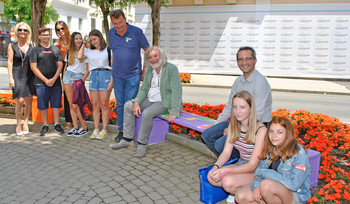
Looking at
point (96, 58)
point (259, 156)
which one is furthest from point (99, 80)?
point (259, 156)

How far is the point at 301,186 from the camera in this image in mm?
3260

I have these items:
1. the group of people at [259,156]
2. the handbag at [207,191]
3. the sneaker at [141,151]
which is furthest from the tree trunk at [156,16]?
the handbag at [207,191]

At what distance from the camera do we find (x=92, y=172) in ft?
14.9

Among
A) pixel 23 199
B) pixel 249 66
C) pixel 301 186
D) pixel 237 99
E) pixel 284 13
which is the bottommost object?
pixel 23 199

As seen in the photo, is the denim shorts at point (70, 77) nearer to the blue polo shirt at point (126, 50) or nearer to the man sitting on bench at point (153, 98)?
the blue polo shirt at point (126, 50)

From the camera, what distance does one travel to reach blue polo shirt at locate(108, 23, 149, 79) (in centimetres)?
571

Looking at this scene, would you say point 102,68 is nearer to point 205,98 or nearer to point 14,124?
point 14,124

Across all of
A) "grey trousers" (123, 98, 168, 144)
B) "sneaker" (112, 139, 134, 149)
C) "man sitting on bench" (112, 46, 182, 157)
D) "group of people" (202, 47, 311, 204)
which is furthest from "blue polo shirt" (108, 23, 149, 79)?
"group of people" (202, 47, 311, 204)

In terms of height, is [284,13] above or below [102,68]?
A: above

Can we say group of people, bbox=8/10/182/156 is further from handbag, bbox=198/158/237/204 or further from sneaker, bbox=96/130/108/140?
handbag, bbox=198/158/237/204

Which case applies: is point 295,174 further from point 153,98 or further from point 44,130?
point 44,130

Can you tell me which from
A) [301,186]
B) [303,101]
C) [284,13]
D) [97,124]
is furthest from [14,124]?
[284,13]

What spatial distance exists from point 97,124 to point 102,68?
1120 mm

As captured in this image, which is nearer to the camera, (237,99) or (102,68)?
(237,99)
